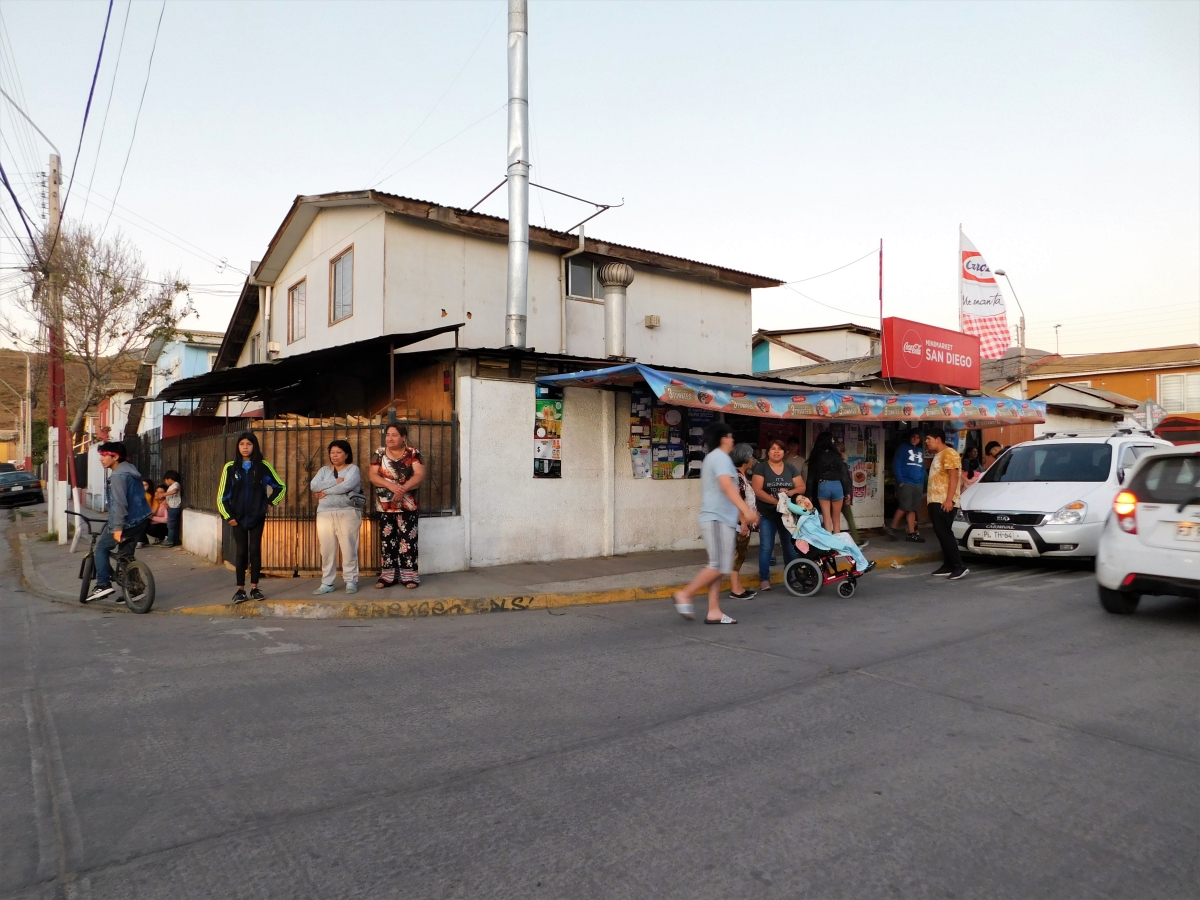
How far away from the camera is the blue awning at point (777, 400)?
9.66 m

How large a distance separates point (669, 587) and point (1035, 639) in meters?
4.00

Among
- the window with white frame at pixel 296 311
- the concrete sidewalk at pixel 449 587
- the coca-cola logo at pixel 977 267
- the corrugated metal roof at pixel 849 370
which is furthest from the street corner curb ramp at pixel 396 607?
the coca-cola logo at pixel 977 267

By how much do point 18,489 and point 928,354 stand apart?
116ft

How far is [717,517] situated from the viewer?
7.20 metres

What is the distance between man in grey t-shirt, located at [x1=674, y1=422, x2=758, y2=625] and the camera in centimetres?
716

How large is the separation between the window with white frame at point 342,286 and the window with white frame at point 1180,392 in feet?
125

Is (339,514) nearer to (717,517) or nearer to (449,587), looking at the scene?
(449,587)

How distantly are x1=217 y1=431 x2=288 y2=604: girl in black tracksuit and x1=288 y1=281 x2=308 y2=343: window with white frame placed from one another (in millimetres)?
8731

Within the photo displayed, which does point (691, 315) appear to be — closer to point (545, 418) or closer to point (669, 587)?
point (545, 418)

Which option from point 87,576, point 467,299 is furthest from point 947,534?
point 87,576

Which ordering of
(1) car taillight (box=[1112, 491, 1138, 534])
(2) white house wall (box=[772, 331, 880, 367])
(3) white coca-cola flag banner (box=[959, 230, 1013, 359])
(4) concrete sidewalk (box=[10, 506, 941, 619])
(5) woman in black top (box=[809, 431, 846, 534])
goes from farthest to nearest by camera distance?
(2) white house wall (box=[772, 331, 880, 367]) < (3) white coca-cola flag banner (box=[959, 230, 1013, 359]) < (5) woman in black top (box=[809, 431, 846, 534]) < (4) concrete sidewalk (box=[10, 506, 941, 619]) < (1) car taillight (box=[1112, 491, 1138, 534])

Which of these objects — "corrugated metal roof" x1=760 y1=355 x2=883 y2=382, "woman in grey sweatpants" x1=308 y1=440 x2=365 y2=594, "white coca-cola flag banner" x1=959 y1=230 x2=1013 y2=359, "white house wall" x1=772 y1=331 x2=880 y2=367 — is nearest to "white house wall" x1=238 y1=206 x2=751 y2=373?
"corrugated metal roof" x1=760 y1=355 x2=883 y2=382

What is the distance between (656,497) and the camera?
12375 millimetres

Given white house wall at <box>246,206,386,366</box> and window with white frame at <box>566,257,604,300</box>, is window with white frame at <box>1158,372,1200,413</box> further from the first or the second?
white house wall at <box>246,206,386,366</box>
